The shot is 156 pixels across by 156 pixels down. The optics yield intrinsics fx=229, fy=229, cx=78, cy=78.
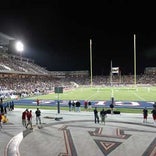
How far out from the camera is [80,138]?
42.2 ft

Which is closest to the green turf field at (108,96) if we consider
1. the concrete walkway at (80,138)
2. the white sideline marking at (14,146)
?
the concrete walkway at (80,138)

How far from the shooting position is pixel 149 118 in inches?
739

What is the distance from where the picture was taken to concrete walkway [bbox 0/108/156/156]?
10.6 m

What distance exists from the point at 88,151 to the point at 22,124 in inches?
312

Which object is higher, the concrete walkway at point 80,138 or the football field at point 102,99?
the football field at point 102,99

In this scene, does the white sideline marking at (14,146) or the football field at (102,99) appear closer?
the white sideline marking at (14,146)

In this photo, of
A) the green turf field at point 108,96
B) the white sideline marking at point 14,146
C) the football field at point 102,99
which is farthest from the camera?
the green turf field at point 108,96

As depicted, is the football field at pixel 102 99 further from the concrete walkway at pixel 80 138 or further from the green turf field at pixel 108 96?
the concrete walkway at pixel 80 138

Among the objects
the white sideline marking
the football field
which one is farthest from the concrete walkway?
the football field

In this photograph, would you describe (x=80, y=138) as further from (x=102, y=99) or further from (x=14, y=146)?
(x=102, y=99)

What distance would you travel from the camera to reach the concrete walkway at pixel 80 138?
10562 millimetres

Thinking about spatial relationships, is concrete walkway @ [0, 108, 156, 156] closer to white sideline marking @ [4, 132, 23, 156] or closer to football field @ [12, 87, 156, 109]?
white sideline marking @ [4, 132, 23, 156]

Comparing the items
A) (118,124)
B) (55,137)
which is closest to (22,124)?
(55,137)

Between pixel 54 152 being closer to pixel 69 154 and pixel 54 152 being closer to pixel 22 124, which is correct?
pixel 69 154
